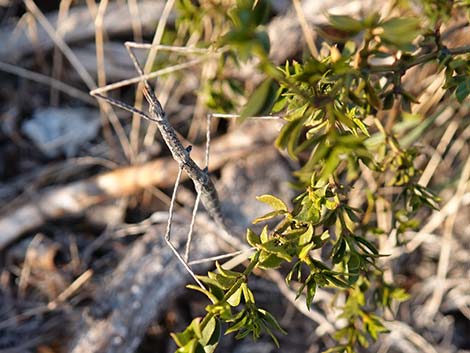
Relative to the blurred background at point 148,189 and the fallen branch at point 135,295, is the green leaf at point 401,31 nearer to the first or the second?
the blurred background at point 148,189

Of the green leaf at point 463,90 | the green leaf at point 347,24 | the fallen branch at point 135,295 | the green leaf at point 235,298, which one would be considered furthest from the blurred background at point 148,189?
the green leaf at point 347,24

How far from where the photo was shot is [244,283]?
1044 mm

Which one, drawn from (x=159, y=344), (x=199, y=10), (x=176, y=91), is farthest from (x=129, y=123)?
(x=159, y=344)

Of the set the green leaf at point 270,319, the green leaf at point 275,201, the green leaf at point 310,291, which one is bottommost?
the green leaf at point 270,319

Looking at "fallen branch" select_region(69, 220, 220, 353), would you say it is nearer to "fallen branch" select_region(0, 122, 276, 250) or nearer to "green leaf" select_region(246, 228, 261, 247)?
"fallen branch" select_region(0, 122, 276, 250)

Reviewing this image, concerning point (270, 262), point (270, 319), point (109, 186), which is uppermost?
point (270, 262)

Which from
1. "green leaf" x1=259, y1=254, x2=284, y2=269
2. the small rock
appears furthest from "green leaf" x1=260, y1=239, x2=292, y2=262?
the small rock

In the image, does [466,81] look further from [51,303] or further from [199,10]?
[51,303]

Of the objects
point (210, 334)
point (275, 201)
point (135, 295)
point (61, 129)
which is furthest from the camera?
point (61, 129)

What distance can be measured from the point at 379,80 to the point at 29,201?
5.45 feet

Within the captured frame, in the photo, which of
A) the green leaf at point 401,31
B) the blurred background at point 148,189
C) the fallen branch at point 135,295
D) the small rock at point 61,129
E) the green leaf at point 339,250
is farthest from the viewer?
the small rock at point 61,129

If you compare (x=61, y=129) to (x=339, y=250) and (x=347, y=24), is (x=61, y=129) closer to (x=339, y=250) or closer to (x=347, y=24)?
(x=339, y=250)

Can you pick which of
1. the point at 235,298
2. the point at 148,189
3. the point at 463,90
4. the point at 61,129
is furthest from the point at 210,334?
the point at 61,129

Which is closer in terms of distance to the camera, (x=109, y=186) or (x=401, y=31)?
(x=401, y=31)
